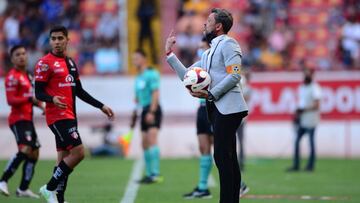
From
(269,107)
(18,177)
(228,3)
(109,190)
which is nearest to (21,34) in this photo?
(228,3)

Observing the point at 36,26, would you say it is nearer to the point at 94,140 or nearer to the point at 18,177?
the point at 94,140

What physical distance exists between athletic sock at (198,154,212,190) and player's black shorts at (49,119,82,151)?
2633 millimetres

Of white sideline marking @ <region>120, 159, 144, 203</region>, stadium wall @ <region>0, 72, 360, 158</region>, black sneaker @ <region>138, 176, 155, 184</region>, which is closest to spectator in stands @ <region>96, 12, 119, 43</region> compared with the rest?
stadium wall @ <region>0, 72, 360, 158</region>

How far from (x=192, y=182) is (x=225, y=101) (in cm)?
562

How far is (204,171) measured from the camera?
12.0 m

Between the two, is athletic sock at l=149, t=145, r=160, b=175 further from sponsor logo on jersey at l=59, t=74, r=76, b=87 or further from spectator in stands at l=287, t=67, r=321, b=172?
sponsor logo on jersey at l=59, t=74, r=76, b=87

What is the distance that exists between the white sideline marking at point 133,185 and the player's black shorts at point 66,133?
1.65 m

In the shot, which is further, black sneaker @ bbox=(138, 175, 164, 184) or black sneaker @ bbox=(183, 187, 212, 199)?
black sneaker @ bbox=(138, 175, 164, 184)

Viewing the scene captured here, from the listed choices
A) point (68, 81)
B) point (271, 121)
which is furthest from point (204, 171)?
point (271, 121)

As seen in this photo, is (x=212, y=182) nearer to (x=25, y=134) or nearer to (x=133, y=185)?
(x=133, y=185)

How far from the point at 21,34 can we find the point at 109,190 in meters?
11.9

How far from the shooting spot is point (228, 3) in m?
24.2

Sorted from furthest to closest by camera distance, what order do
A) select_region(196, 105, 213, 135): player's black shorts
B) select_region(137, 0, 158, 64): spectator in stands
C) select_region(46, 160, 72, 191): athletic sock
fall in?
1. select_region(137, 0, 158, 64): spectator in stands
2. select_region(196, 105, 213, 135): player's black shorts
3. select_region(46, 160, 72, 191): athletic sock

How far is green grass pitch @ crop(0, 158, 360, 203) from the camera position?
38.7 ft
